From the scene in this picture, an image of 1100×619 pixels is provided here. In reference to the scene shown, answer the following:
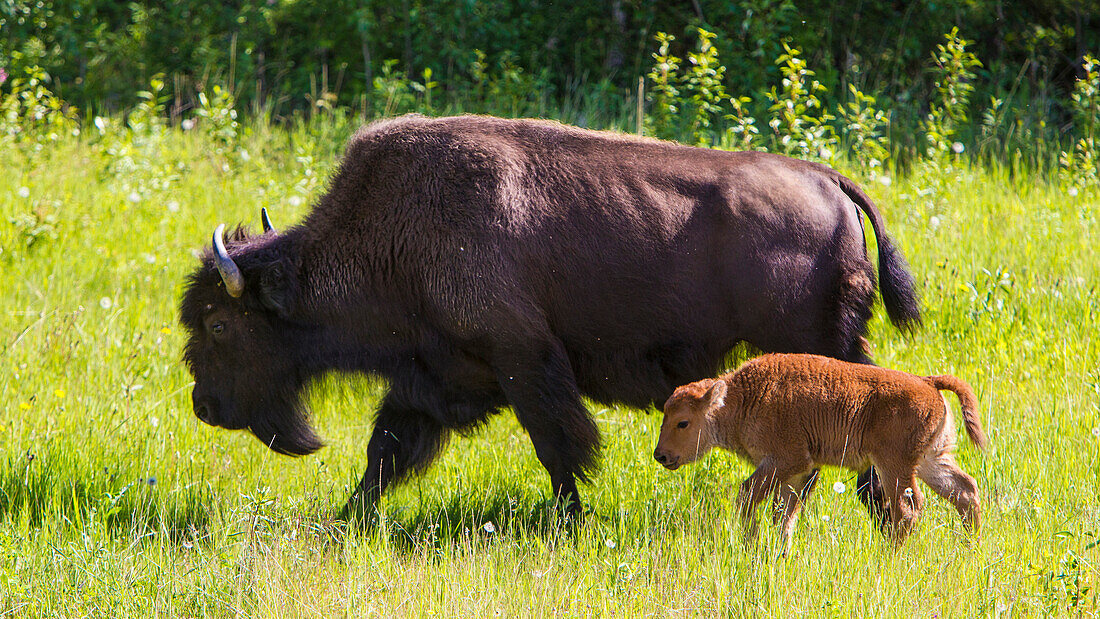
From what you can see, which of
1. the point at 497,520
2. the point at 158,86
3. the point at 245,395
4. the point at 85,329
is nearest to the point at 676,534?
the point at 497,520

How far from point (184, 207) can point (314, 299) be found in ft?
13.5

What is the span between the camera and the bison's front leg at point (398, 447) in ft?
16.2

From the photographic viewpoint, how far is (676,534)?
423cm

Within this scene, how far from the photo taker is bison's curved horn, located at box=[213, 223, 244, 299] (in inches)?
179

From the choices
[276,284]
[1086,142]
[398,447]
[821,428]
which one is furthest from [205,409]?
[1086,142]

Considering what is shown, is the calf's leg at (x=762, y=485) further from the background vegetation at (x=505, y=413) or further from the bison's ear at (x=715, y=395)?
the bison's ear at (x=715, y=395)

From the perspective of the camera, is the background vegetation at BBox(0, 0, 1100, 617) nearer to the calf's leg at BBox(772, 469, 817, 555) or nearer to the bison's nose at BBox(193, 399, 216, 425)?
the calf's leg at BBox(772, 469, 817, 555)

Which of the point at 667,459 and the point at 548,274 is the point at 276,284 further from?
the point at 667,459

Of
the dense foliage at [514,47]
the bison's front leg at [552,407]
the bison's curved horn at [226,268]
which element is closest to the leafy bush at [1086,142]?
the dense foliage at [514,47]

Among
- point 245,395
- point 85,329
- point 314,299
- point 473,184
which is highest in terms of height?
point 473,184

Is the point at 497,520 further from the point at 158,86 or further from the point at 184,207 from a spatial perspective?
the point at 158,86

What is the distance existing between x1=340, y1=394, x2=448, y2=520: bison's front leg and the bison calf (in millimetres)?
1369

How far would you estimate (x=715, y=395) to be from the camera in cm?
387

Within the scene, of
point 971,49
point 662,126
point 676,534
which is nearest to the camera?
point 676,534
